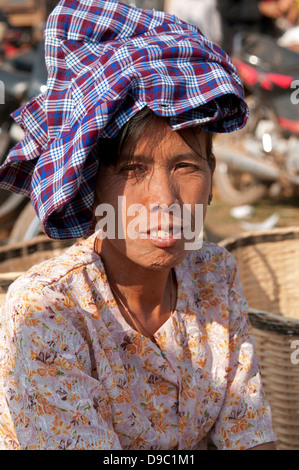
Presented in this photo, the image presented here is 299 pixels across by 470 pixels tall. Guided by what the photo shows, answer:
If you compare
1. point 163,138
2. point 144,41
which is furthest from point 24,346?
point 144,41

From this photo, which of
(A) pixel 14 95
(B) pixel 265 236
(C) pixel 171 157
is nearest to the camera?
(C) pixel 171 157

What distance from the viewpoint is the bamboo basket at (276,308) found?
62.7 inches

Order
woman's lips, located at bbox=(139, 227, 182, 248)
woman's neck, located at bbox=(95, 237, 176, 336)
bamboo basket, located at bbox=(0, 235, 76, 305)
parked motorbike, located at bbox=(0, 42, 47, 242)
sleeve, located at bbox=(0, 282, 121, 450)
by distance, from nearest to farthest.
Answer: sleeve, located at bbox=(0, 282, 121, 450) → woman's lips, located at bbox=(139, 227, 182, 248) → woman's neck, located at bbox=(95, 237, 176, 336) → bamboo basket, located at bbox=(0, 235, 76, 305) → parked motorbike, located at bbox=(0, 42, 47, 242)

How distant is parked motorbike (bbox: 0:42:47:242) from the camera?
304cm

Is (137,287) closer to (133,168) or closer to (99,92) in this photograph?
(133,168)

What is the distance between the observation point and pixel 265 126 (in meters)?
4.79

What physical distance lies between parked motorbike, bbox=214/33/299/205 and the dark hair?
10.7 ft

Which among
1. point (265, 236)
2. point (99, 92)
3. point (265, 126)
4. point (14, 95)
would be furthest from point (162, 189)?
→ point (265, 126)

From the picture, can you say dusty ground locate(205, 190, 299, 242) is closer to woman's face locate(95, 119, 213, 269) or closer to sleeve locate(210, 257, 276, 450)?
sleeve locate(210, 257, 276, 450)

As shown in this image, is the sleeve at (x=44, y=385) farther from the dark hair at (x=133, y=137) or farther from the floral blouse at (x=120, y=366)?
the dark hair at (x=133, y=137)

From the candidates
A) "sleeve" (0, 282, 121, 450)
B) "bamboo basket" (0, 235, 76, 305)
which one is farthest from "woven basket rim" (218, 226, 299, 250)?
"sleeve" (0, 282, 121, 450)

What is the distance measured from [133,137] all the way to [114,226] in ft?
0.53

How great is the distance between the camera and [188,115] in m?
1.05
